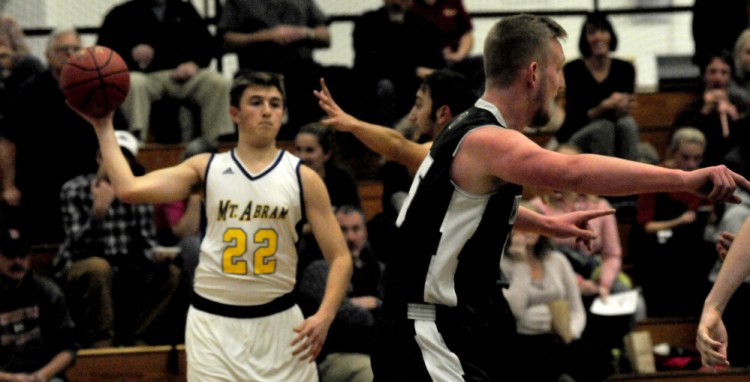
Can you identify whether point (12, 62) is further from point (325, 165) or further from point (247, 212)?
point (247, 212)

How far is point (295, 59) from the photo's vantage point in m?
9.98

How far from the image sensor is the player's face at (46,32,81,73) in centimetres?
920

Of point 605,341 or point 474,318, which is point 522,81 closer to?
point 474,318

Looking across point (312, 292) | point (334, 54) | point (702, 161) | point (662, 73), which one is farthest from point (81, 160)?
point (662, 73)

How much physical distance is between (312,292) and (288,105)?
3362 mm

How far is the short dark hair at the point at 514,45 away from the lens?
3.94 m

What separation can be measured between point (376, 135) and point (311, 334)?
3.24 ft

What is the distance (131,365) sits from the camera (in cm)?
739

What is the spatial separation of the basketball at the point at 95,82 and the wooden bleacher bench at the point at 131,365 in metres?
2.45

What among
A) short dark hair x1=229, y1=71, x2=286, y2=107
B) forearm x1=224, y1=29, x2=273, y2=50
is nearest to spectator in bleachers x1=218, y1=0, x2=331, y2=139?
forearm x1=224, y1=29, x2=273, y2=50

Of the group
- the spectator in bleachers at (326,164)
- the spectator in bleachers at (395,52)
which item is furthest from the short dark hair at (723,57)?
the spectator in bleachers at (326,164)

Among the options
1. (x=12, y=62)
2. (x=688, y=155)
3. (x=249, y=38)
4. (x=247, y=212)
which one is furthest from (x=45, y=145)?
(x=688, y=155)

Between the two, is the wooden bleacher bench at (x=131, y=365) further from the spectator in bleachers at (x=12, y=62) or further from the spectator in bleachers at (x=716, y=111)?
the spectator in bleachers at (x=716, y=111)

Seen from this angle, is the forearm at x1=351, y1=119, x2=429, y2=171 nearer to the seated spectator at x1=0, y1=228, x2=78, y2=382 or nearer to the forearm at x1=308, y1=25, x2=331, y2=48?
the seated spectator at x1=0, y1=228, x2=78, y2=382
